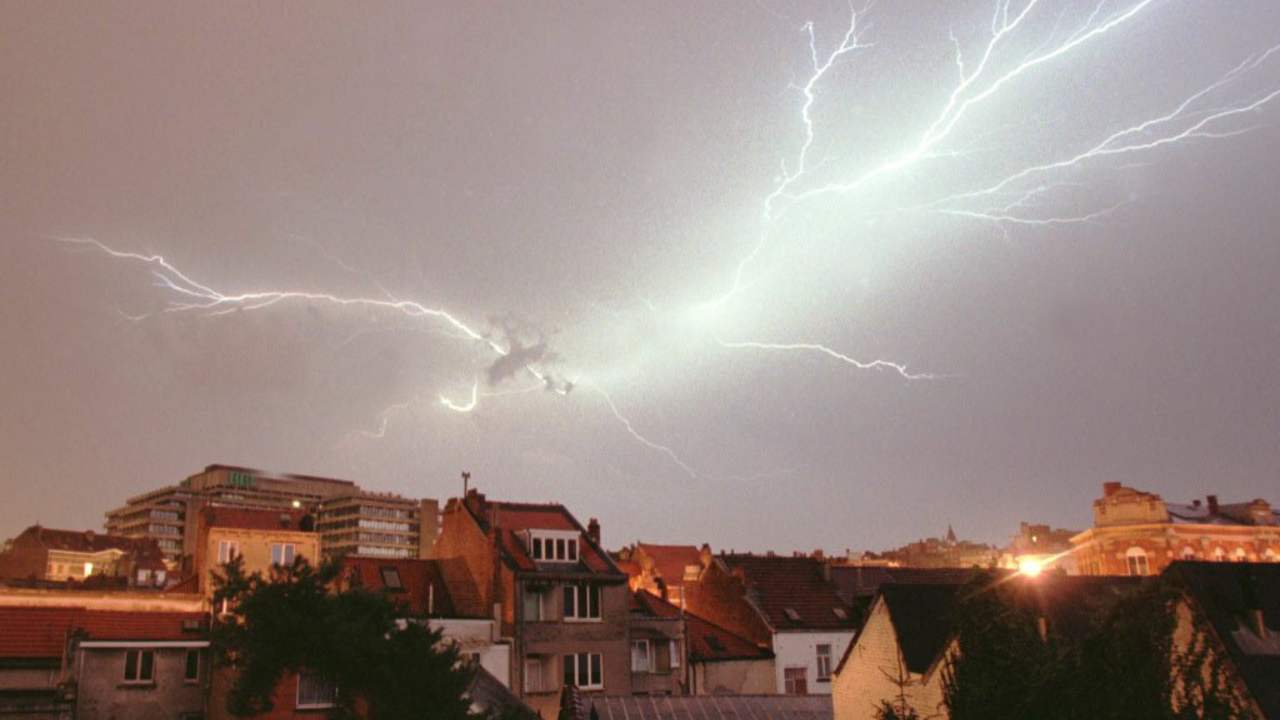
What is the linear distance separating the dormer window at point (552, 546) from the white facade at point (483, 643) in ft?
14.0

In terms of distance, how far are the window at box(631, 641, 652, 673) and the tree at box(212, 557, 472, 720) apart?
1895cm

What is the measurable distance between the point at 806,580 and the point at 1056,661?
134ft

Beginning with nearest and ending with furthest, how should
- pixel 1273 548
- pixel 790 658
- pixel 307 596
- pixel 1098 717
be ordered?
pixel 1098 717, pixel 307 596, pixel 790 658, pixel 1273 548

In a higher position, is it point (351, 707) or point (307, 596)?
point (307, 596)

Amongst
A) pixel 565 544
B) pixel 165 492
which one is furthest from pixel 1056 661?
pixel 165 492

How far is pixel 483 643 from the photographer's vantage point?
42.6m

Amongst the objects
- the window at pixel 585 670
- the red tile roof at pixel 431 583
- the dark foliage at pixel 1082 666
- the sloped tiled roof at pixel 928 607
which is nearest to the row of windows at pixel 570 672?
the window at pixel 585 670

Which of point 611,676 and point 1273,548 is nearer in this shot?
point 611,676

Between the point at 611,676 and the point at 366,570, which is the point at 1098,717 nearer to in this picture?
the point at 611,676

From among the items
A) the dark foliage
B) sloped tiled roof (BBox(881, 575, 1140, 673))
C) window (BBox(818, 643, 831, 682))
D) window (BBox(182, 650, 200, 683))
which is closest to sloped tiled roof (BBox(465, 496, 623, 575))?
window (BBox(818, 643, 831, 682))

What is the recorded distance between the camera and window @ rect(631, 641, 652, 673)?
4634 cm

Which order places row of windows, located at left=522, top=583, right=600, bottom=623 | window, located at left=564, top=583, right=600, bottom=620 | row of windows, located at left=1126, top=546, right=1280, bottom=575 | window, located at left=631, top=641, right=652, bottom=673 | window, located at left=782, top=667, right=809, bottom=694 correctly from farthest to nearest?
row of windows, located at left=1126, top=546, right=1280, bottom=575 → window, located at left=782, top=667, right=809, bottom=694 → window, located at left=631, top=641, right=652, bottom=673 → window, located at left=564, top=583, right=600, bottom=620 → row of windows, located at left=522, top=583, right=600, bottom=623

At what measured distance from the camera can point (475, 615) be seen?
148 feet

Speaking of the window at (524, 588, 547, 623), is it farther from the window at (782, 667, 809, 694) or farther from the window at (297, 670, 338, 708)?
the window at (782, 667, 809, 694)
